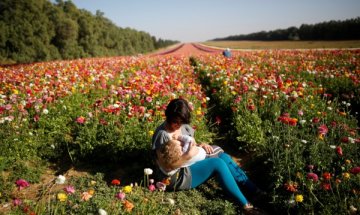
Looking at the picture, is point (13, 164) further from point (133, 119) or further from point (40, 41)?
point (40, 41)

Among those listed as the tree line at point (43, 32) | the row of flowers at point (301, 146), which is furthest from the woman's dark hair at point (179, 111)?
the tree line at point (43, 32)

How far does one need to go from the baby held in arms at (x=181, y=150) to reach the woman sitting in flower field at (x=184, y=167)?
0.02 m

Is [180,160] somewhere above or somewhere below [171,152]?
below

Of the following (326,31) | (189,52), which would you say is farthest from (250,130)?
(326,31)

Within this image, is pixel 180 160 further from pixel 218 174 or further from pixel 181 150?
pixel 218 174

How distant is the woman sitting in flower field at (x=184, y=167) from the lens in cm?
319

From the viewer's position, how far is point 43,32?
23328 millimetres

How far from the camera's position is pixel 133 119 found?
4840 mm

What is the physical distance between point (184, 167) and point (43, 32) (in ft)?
79.2

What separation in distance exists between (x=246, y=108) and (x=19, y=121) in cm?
417

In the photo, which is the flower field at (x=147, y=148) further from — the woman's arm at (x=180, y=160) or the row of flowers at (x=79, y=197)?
the woman's arm at (x=180, y=160)

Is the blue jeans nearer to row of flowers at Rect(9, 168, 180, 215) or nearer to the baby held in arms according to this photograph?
the baby held in arms

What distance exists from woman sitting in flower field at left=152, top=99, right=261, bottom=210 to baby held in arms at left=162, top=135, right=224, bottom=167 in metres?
0.02

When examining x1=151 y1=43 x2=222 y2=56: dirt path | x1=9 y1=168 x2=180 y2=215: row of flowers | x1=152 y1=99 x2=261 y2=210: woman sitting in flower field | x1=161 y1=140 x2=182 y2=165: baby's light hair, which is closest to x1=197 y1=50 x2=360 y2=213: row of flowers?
x1=152 y1=99 x2=261 y2=210: woman sitting in flower field
